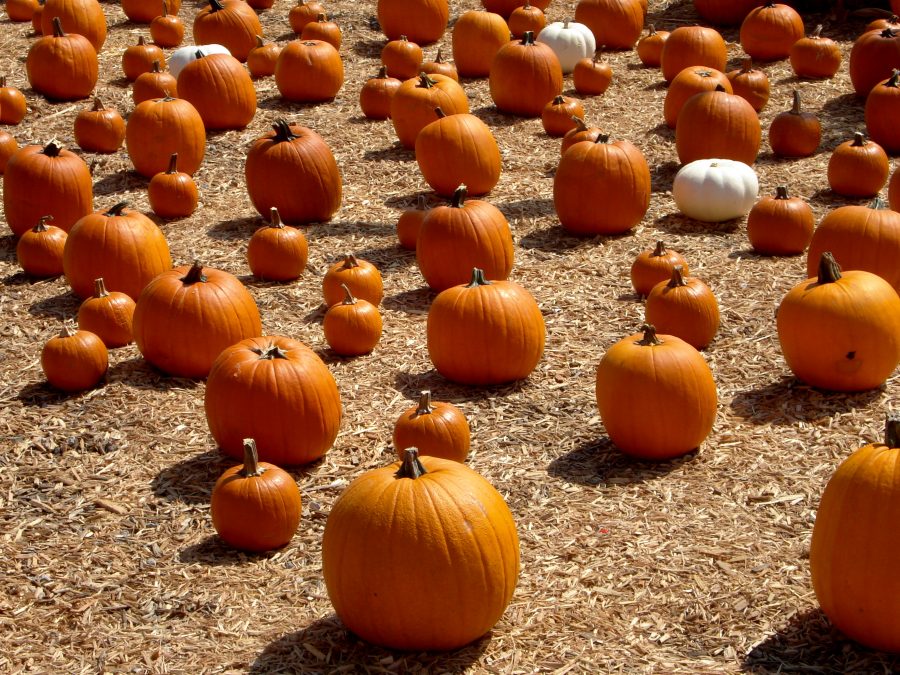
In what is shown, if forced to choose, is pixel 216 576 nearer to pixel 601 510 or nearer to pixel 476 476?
pixel 476 476

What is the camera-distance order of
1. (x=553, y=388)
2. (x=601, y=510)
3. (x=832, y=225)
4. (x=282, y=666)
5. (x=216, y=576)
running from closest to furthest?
(x=282, y=666), (x=216, y=576), (x=601, y=510), (x=553, y=388), (x=832, y=225)

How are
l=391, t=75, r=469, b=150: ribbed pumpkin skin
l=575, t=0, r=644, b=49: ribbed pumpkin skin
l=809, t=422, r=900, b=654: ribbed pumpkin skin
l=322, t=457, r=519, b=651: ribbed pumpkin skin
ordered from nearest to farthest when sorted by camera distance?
l=809, t=422, r=900, b=654: ribbed pumpkin skin
l=322, t=457, r=519, b=651: ribbed pumpkin skin
l=391, t=75, r=469, b=150: ribbed pumpkin skin
l=575, t=0, r=644, b=49: ribbed pumpkin skin

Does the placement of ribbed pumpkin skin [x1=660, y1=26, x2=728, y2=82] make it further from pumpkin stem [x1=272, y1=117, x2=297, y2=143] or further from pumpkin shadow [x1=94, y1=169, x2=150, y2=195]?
pumpkin shadow [x1=94, y1=169, x2=150, y2=195]

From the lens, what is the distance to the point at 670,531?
194 inches

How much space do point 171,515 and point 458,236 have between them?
2.83 metres

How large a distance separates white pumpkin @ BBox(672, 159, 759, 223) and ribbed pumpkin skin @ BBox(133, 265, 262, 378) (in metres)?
3.48

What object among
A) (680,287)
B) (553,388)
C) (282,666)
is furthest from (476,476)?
(680,287)

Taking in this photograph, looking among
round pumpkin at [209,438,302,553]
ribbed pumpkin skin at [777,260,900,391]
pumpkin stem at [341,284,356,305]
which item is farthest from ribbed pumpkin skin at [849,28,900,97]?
round pumpkin at [209,438,302,553]

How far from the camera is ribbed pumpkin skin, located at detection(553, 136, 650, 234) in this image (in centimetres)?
818

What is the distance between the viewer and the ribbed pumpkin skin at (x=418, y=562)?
402cm

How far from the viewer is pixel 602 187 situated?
816 centimetres

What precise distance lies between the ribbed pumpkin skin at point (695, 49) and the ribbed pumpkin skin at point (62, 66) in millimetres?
5344

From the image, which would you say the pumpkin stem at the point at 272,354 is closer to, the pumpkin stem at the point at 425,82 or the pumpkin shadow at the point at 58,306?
the pumpkin shadow at the point at 58,306

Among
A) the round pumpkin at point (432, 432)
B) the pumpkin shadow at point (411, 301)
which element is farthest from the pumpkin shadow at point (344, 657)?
the pumpkin shadow at point (411, 301)
